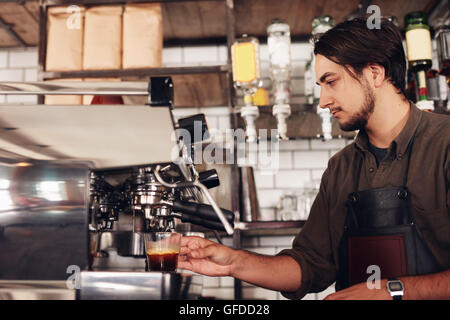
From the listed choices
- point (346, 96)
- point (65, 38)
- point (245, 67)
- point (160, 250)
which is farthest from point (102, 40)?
point (160, 250)

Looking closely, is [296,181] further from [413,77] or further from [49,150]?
[49,150]

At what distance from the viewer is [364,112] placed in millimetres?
1378

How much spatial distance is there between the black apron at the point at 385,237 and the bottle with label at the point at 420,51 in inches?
29.0

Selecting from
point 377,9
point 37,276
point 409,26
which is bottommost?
point 37,276

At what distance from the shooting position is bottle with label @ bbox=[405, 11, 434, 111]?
75.6 inches

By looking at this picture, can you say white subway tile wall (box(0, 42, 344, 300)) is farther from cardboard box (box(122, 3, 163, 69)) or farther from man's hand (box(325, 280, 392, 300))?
man's hand (box(325, 280, 392, 300))

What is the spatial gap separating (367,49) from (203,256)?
80cm

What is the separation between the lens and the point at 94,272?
776 millimetres

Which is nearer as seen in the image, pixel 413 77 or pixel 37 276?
pixel 37 276

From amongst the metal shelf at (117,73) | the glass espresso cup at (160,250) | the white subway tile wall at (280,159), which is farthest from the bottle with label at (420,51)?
the glass espresso cup at (160,250)

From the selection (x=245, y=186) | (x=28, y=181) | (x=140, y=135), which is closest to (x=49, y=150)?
(x=28, y=181)

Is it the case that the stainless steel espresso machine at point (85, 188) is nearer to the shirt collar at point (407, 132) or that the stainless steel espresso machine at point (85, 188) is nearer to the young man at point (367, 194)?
the young man at point (367, 194)

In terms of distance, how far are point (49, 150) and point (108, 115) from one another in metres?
0.13

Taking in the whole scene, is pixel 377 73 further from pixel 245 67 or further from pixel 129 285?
Result: pixel 129 285
